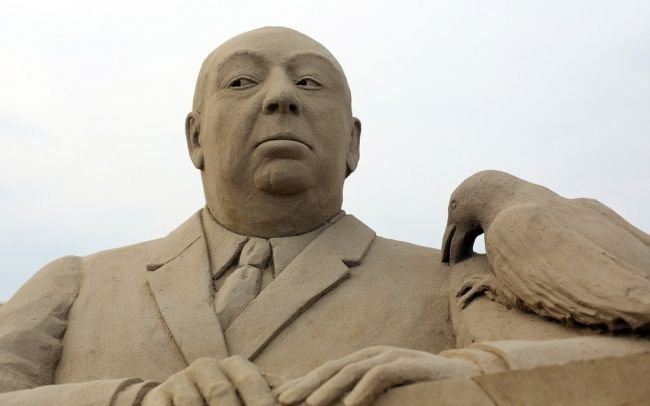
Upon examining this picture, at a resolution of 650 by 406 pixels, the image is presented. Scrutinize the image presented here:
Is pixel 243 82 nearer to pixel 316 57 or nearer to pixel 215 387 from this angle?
pixel 316 57

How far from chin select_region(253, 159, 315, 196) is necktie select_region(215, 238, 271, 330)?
234 mm

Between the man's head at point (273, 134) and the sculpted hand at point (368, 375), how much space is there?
1.46 m

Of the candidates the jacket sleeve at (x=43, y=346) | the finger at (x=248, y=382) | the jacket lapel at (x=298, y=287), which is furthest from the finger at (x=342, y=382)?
the jacket lapel at (x=298, y=287)

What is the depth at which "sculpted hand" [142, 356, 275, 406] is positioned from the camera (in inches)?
135

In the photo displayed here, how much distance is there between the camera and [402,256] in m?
4.87

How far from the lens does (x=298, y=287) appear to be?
4.49 m

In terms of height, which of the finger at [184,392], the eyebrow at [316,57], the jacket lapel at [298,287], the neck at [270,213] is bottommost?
the finger at [184,392]

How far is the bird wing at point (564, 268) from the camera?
369cm

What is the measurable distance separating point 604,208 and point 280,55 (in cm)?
152

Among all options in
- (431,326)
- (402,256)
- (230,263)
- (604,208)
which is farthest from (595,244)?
(230,263)

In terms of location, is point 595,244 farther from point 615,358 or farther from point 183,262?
point 183,262

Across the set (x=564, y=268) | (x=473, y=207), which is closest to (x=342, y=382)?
(x=564, y=268)

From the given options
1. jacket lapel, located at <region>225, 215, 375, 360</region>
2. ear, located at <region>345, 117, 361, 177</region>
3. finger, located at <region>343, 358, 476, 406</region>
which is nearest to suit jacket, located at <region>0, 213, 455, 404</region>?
jacket lapel, located at <region>225, 215, 375, 360</region>

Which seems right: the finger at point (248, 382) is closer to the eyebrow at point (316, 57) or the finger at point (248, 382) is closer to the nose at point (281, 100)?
the nose at point (281, 100)
